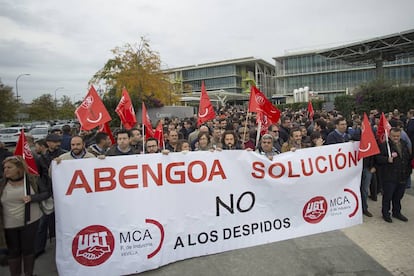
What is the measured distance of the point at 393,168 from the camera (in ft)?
16.8

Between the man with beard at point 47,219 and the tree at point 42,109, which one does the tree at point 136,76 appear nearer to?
the man with beard at point 47,219

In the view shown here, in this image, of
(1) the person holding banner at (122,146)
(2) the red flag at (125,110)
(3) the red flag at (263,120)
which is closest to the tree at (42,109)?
(2) the red flag at (125,110)

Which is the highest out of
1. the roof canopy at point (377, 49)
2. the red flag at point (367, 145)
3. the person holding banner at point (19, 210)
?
the roof canopy at point (377, 49)

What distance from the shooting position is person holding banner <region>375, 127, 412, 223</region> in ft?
16.8

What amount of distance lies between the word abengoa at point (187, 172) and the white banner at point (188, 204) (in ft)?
0.04

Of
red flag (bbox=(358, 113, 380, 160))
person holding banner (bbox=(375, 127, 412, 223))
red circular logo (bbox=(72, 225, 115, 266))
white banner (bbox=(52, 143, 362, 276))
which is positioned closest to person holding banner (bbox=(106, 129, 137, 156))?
white banner (bbox=(52, 143, 362, 276))

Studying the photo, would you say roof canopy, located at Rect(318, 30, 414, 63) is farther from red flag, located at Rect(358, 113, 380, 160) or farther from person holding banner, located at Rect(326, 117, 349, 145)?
red flag, located at Rect(358, 113, 380, 160)

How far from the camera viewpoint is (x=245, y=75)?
288 feet

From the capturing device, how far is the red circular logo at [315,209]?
4.18 m

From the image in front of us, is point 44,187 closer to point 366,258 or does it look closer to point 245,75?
point 366,258

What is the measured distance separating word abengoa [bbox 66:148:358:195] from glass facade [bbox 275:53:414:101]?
6254 centimetres

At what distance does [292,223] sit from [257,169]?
2.97ft

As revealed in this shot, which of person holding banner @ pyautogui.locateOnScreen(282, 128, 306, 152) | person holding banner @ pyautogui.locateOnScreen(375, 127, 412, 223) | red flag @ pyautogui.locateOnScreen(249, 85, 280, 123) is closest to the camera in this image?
person holding banner @ pyautogui.locateOnScreen(375, 127, 412, 223)

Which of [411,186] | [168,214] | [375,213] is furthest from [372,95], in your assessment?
[168,214]
